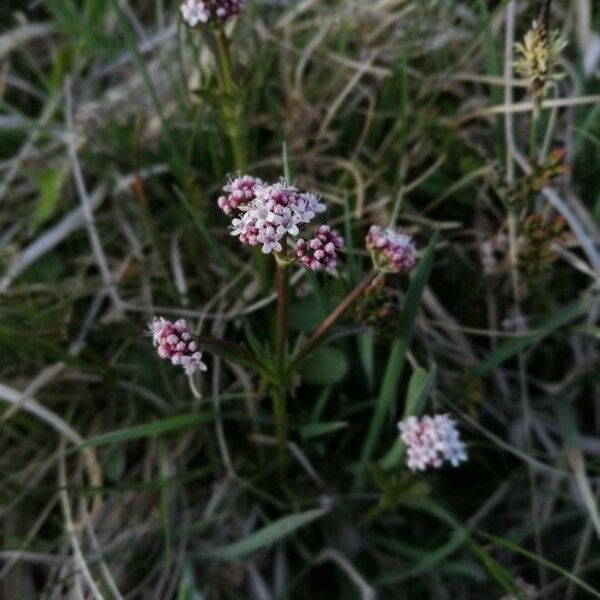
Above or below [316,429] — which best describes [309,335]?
above

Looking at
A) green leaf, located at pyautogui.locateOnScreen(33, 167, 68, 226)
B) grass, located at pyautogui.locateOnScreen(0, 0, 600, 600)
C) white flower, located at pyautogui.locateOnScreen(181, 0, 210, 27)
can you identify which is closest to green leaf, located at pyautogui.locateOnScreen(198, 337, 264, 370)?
grass, located at pyautogui.locateOnScreen(0, 0, 600, 600)

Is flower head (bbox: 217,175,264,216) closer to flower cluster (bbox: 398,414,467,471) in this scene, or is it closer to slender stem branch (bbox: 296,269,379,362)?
slender stem branch (bbox: 296,269,379,362)

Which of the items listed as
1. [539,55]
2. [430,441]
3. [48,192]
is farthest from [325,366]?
[48,192]

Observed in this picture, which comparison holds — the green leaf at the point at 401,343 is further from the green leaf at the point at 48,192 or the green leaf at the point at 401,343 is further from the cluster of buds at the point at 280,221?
the green leaf at the point at 48,192

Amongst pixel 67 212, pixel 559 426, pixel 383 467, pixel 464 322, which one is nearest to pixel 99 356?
pixel 67 212

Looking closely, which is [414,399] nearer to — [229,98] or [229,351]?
[229,351]
